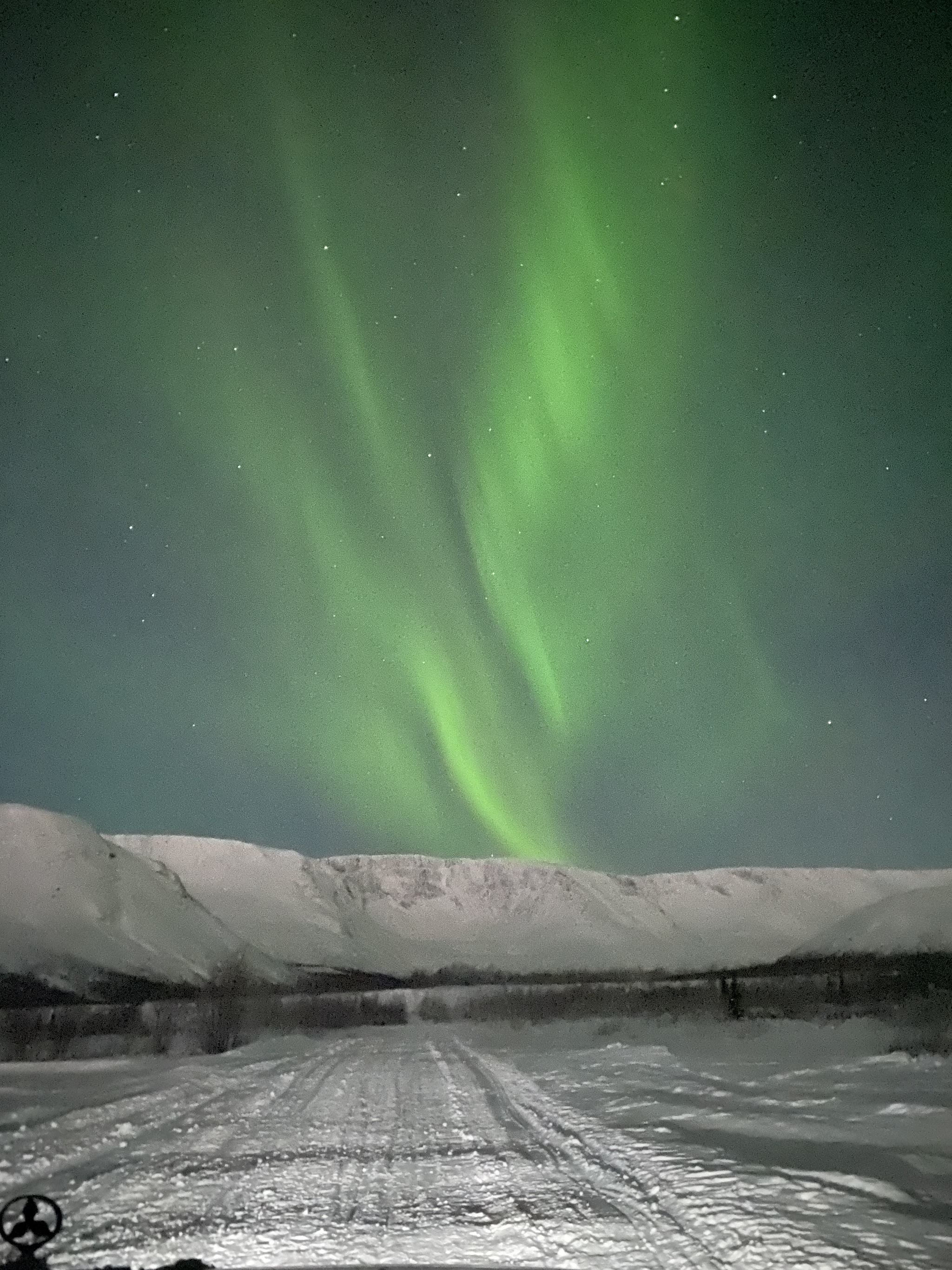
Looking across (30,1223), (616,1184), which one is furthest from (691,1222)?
(30,1223)

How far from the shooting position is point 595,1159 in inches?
503

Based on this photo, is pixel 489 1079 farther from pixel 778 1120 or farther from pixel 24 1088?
pixel 24 1088

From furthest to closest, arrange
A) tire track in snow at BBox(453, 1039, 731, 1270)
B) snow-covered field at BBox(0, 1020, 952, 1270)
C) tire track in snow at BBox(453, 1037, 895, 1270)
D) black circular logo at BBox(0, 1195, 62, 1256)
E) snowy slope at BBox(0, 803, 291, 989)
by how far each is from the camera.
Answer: snowy slope at BBox(0, 803, 291, 989), snow-covered field at BBox(0, 1020, 952, 1270), tire track in snow at BBox(453, 1039, 731, 1270), tire track in snow at BBox(453, 1037, 895, 1270), black circular logo at BBox(0, 1195, 62, 1256)

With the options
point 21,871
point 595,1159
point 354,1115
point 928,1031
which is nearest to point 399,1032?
point 928,1031

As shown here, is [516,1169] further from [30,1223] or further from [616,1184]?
[30,1223]

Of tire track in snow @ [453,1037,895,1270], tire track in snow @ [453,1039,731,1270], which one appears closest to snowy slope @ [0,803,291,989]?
tire track in snow @ [453,1039,731,1270]

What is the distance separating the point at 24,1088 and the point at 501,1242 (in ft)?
94.7

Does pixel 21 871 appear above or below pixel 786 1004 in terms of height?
above

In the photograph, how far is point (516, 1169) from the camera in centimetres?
1230

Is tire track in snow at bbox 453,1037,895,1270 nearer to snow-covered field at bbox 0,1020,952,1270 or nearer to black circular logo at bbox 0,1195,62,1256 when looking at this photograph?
snow-covered field at bbox 0,1020,952,1270

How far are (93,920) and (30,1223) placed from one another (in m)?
173

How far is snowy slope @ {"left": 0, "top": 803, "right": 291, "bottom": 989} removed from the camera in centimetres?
14388

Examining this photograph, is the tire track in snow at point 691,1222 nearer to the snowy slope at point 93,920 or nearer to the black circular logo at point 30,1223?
the black circular logo at point 30,1223

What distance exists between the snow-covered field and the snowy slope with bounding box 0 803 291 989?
13366 cm
